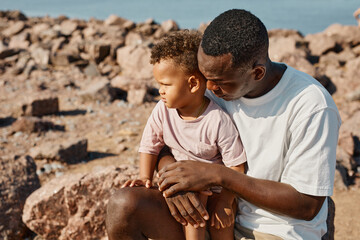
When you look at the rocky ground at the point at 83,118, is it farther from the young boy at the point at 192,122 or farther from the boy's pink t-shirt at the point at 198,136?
the young boy at the point at 192,122

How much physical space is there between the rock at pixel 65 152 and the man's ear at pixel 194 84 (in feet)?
13.2

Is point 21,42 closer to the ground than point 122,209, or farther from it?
closer to the ground

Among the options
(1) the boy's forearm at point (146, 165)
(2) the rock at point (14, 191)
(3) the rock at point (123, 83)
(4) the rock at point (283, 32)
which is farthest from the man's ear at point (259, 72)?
(4) the rock at point (283, 32)

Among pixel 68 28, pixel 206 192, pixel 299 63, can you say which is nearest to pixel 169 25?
pixel 68 28

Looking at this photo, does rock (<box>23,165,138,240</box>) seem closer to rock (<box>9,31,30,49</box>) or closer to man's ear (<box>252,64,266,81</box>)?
man's ear (<box>252,64,266,81</box>)

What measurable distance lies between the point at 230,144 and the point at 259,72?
487 millimetres

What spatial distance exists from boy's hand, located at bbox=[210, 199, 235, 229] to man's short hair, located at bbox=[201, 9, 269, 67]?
0.81m

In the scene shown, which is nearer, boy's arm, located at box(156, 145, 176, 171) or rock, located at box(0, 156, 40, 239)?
boy's arm, located at box(156, 145, 176, 171)

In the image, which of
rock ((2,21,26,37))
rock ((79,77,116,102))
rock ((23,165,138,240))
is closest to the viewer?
rock ((23,165,138,240))

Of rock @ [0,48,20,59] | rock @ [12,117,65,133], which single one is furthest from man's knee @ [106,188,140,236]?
rock @ [0,48,20,59]

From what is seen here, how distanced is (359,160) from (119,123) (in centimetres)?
433

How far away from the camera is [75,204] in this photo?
11.8 feet

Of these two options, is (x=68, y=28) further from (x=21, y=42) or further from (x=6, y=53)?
(x=6, y=53)

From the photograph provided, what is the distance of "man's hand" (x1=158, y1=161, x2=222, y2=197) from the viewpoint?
2.14 meters
